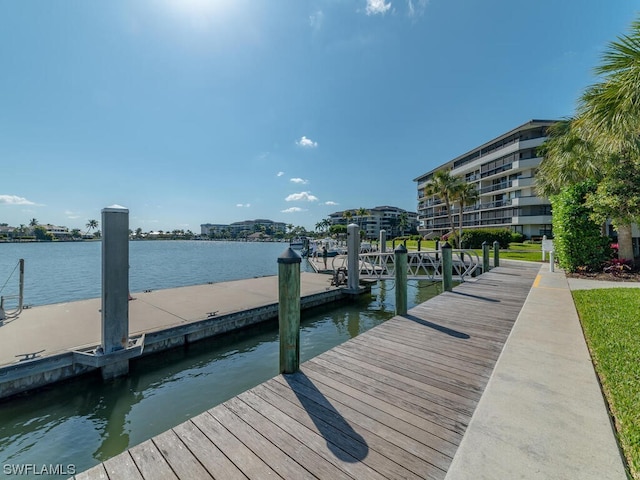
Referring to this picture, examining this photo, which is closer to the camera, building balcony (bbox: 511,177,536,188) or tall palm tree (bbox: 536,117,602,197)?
tall palm tree (bbox: 536,117,602,197)

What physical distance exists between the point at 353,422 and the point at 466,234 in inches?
1242

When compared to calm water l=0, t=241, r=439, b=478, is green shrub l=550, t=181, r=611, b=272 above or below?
above

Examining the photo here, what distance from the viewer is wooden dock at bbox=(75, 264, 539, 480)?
2062 mm

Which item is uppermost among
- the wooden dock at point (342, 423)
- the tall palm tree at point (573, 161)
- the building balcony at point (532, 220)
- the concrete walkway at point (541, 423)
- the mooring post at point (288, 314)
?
the tall palm tree at point (573, 161)

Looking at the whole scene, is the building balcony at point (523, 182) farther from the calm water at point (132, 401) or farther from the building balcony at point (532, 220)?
the calm water at point (132, 401)

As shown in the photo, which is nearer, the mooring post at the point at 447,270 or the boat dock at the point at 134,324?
the boat dock at the point at 134,324

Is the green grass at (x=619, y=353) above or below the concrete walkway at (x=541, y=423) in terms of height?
above

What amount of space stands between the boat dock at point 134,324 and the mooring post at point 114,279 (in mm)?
627

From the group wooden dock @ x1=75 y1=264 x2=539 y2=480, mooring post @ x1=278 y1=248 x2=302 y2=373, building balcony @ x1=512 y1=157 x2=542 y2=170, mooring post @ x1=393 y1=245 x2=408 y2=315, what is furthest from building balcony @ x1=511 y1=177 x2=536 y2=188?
mooring post @ x1=278 y1=248 x2=302 y2=373

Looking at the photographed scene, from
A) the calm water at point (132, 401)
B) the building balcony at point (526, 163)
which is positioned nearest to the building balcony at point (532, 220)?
the building balcony at point (526, 163)

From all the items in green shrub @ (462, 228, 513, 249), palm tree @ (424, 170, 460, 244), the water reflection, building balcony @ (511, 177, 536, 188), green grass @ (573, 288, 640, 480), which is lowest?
the water reflection

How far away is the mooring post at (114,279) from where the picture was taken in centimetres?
471

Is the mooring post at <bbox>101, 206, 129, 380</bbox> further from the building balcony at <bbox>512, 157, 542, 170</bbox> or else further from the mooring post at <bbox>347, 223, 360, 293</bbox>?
the building balcony at <bbox>512, 157, 542, 170</bbox>

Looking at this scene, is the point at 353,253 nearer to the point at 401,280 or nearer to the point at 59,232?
the point at 401,280
